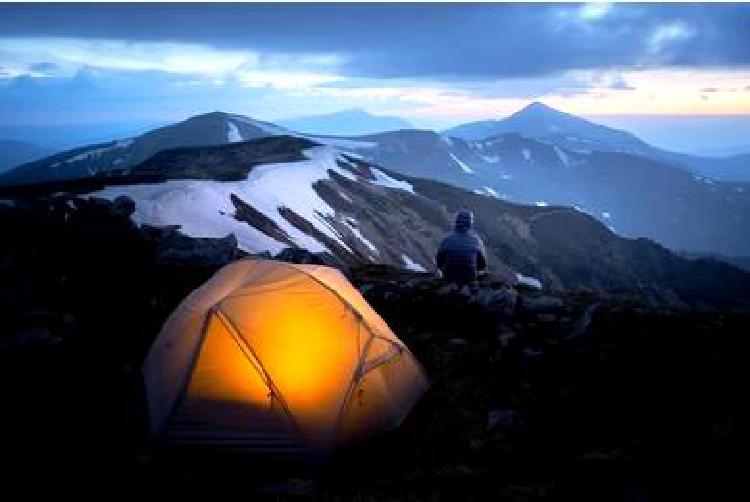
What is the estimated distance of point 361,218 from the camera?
218 ft

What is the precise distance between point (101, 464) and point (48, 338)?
200 inches

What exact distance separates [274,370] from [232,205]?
3359 centimetres

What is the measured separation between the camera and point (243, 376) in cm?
1197

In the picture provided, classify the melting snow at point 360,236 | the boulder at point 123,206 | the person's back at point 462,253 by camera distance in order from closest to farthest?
1. the person's back at point 462,253
2. the boulder at point 123,206
3. the melting snow at point 360,236

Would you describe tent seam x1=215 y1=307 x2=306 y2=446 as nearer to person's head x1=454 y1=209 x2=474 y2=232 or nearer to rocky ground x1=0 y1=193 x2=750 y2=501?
rocky ground x1=0 y1=193 x2=750 y2=501

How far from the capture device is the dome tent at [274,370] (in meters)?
11.7

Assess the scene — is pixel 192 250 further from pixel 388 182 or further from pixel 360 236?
pixel 388 182

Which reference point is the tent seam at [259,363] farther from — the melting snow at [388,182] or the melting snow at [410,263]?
the melting snow at [388,182]

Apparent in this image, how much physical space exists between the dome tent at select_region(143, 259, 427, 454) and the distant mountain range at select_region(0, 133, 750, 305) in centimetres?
1416

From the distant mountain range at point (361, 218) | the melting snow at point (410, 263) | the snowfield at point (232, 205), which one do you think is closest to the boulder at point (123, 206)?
the distant mountain range at point (361, 218)

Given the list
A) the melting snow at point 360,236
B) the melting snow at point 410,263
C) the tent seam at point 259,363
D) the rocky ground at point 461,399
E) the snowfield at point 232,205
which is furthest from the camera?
the melting snow at point 410,263

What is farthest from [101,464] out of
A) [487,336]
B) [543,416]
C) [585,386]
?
[487,336]

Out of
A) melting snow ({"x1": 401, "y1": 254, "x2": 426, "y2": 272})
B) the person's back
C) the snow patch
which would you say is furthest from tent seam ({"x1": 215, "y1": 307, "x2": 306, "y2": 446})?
melting snow ({"x1": 401, "y1": 254, "x2": 426, "y2": 272})

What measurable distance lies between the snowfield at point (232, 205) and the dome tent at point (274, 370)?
21.0m
